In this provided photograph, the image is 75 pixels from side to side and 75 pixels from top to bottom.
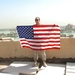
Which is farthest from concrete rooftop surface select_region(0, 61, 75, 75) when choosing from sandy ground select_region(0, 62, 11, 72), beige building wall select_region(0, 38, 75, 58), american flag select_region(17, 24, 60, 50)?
american flag select_region(17, 24, 60, 50)

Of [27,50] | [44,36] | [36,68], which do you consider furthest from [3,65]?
[44,36]

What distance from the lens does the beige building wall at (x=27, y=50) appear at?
791 centimetres

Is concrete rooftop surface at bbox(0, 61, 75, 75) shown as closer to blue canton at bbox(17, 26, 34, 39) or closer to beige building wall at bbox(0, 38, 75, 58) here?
beige building wall at bbox(0, 38, 75, 58)

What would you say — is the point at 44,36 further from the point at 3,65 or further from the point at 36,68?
the point at 3,65

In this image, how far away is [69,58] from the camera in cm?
795

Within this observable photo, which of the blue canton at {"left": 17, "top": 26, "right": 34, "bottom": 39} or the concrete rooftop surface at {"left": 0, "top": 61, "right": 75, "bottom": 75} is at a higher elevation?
the blue canton at {"left": 17, "top": 26, "right": 34, "bottom": 39}

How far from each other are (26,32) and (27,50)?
0.87 meters

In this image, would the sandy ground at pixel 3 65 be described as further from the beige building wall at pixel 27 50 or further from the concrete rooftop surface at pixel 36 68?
the beige building wall at pixel 27 50

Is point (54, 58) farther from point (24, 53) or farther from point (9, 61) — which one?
point (9, 61)

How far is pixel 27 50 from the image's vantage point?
8180 mm

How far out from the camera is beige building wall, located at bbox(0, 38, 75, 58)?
791cm

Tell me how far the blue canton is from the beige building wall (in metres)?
0.65

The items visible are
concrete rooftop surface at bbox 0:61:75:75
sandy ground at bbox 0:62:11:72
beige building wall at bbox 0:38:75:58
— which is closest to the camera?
concrete rooftop surface at bbox 0:61:75:75

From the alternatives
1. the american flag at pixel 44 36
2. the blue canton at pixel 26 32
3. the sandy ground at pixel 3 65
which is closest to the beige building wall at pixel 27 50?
the sandy ground at pixel 3 65
